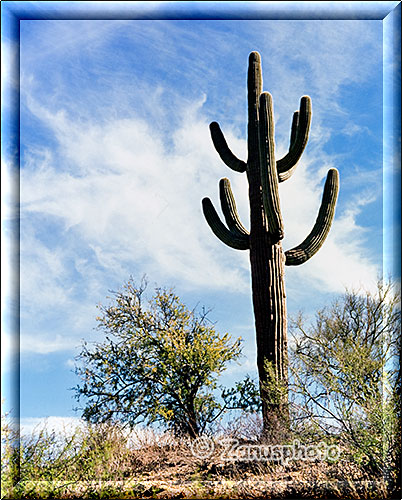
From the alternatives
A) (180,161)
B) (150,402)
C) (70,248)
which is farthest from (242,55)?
(150,402)

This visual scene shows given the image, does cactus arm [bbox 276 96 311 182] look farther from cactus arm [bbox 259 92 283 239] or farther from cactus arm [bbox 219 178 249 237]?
cactus arm [bbox 219 178 249 237]

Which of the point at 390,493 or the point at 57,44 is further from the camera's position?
the point at 57,44

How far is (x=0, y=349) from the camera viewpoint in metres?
4.94

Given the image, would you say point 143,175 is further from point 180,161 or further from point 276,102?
point 276,102

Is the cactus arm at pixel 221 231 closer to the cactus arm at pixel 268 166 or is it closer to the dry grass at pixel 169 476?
the cactus arm at pixel 268 166

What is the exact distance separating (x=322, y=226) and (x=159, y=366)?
2259mm

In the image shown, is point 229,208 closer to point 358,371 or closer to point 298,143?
point 298,143

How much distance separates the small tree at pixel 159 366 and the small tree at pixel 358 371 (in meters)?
0.81

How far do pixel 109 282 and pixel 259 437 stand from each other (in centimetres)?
204

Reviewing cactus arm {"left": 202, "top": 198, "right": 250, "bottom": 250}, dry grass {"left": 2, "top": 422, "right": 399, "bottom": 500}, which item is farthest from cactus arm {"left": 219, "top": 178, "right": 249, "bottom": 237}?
dry grass {"left": 2, "top": 422, "right": 399, "bottom": 500}

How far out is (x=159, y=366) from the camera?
6688mm

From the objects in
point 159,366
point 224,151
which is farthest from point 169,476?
point 224,151

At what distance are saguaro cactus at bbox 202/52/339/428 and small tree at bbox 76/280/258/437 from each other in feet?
1.26

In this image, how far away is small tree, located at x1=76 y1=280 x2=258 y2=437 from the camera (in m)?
6.47
